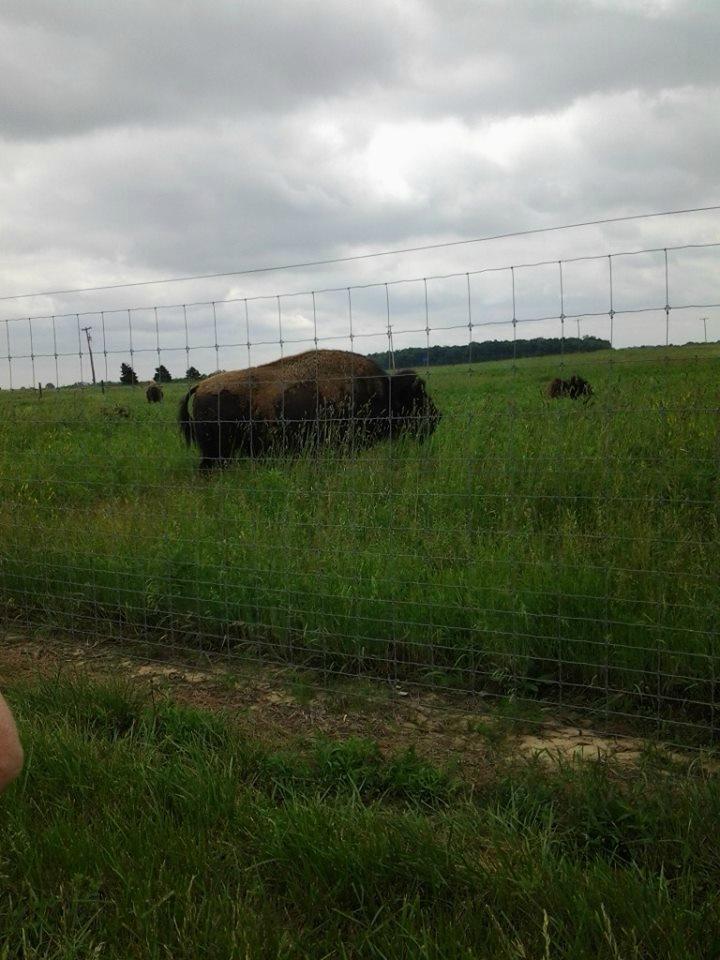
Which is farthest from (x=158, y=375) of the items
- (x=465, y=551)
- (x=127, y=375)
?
(x=465, y=551)

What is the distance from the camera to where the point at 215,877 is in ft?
9.39

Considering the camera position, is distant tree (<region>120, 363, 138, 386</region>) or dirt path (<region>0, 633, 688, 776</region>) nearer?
dirt path (<region>0, 633, 688, 776</region>)

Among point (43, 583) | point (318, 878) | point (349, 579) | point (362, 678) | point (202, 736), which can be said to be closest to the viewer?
point (318, 878)

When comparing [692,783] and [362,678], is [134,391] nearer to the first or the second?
[362,678]

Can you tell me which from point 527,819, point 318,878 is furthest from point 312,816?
point 527,819

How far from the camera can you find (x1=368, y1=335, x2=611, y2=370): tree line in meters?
3.83

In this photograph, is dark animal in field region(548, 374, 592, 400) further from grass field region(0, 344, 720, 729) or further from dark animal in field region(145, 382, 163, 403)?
dark animal in field region(145, 382, 163, 403)

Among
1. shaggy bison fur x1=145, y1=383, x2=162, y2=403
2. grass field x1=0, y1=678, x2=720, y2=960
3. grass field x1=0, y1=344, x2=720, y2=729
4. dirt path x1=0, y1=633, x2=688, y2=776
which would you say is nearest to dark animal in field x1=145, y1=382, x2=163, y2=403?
shaggy bison fur x1=145, y1=383, x2=162, y2=403

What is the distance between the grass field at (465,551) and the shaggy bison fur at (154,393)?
0.11m

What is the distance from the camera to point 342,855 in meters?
2.82

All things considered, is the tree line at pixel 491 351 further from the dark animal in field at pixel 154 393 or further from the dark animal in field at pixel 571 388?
the dark animal in field at pixel 154 393

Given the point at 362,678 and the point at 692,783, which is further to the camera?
the point at 362,678

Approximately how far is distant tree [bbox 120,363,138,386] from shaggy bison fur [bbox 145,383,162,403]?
0.12 metres

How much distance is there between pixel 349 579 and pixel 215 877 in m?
2.32
